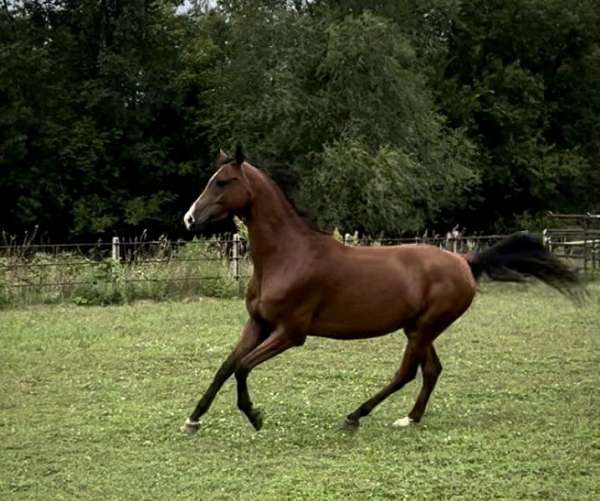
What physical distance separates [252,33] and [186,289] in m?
18.3

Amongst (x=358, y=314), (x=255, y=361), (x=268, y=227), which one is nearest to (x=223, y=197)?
(x=268, y=227)

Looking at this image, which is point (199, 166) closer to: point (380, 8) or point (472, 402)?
point (380, 8)

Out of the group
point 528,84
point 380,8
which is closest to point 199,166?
point 380,8

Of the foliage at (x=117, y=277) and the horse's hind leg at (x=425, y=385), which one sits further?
the foliage at (x=117, y=277)

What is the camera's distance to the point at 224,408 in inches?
327

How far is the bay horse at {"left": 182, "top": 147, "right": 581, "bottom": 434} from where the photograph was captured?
24.0ft

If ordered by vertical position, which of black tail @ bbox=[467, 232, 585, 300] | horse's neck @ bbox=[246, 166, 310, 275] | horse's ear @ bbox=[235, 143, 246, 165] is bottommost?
black tail @ bbox=[467, 232, 585, 300]

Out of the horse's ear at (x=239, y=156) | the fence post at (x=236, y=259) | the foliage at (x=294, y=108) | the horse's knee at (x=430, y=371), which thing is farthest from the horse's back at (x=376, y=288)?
the foliage at (x=294, y=108)

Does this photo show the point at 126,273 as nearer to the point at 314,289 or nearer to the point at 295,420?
the point at 295,420

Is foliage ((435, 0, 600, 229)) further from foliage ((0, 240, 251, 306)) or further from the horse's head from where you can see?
the horse's head

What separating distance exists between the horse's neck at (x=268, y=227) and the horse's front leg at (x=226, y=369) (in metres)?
0.46

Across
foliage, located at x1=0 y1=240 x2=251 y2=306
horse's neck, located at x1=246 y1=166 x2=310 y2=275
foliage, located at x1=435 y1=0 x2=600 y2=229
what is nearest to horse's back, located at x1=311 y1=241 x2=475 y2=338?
horse's neck, located at x1=246 y1=166 x2=310 y2=275

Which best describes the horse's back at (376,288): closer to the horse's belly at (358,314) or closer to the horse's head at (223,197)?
the horse's belly at (358,314)

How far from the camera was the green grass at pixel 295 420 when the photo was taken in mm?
5770
